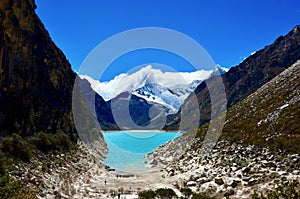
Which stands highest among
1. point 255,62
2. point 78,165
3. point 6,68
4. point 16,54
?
point 255,62

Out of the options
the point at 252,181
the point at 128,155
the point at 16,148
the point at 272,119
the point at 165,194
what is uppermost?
the point at 128,155

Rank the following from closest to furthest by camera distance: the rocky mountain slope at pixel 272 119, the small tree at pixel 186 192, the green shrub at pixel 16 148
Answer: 1. the small tree at pixel 186 192
2. the green shrub at pixel 16 148
3. the rocky mountain slope at pixel 272 119

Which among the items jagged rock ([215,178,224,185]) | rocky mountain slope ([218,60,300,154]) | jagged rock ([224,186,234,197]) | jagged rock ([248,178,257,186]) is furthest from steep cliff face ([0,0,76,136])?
rocky mountain slope ([218,60,300,154])

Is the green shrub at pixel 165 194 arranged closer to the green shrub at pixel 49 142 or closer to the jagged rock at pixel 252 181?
the jagged rock at pixel 252 181

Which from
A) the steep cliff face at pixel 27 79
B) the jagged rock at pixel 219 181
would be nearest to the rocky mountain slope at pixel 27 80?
the steep cliff face at pixel 27 79

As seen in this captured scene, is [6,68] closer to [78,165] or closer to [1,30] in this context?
[1,30]

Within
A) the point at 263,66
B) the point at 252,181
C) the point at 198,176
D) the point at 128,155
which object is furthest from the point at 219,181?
the point at 263,66

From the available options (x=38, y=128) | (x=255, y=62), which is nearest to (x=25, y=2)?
(x=38, y=128)

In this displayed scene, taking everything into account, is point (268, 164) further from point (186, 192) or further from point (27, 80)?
point (27, 80)

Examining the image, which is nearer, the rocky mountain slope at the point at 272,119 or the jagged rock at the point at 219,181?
the jagged rock at the point at 219,181
